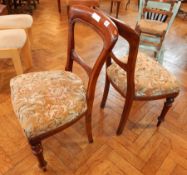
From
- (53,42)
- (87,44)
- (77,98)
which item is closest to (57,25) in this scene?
(53,42)

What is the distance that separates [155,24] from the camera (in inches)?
87.9

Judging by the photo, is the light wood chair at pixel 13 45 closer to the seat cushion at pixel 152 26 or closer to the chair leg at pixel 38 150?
the chair leg at pixel 38 150

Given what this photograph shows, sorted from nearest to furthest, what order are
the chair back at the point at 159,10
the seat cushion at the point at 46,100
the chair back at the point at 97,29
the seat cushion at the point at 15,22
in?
1. the chair back at the point at 97,29
2. the seat cushion at the point at 46,100
3. the seat cushion at the point at 15,22
4. the chair back at the point at 159,10

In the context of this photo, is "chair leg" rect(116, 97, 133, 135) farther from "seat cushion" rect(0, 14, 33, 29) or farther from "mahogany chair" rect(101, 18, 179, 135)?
"seat cushion" rect(0, 14, 33, 29)

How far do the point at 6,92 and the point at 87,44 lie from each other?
1281mm

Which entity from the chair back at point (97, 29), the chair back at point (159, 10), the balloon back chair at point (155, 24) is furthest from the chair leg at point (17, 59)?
the chair back at point (159, 10)

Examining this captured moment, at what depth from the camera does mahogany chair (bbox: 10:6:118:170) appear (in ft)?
3.01

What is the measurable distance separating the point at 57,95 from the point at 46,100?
71 millimetres

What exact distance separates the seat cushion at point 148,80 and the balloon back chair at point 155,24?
3.01ft

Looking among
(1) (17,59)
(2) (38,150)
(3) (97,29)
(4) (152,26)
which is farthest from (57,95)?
(4) (152,26)

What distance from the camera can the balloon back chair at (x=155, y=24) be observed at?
2.12 metres

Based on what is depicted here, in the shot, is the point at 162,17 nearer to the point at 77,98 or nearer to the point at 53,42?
the point at 53,42

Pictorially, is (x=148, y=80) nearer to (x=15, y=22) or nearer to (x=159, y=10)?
(x=159, y=10)

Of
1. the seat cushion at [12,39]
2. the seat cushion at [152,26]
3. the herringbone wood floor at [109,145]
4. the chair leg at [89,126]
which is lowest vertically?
the herringbone wood floor at [109,145]
